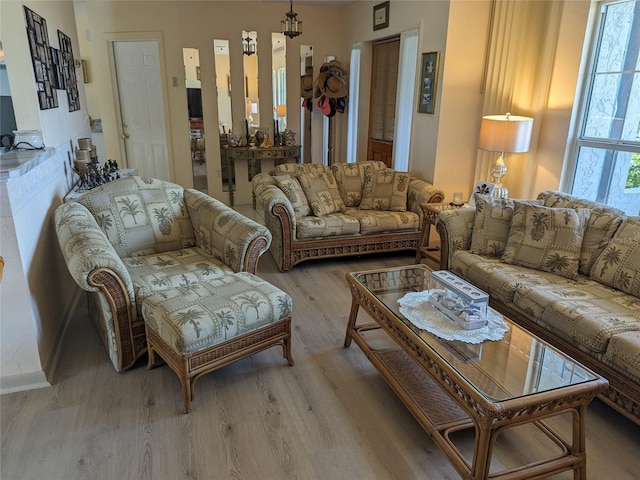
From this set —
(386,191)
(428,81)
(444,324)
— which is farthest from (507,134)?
(444,324)

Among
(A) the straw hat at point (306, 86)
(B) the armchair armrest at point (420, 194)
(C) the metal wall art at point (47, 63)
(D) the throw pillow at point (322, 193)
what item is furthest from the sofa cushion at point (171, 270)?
(A) the straw hat at point (306, 86)

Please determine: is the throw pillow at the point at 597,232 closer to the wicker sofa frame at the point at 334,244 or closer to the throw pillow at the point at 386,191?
the wicker sofa frame at the point at 334,244

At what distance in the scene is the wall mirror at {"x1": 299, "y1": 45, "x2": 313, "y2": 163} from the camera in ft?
19.0

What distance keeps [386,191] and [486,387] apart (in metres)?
2.70

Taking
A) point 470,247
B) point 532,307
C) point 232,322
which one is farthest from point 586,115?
point 232,322

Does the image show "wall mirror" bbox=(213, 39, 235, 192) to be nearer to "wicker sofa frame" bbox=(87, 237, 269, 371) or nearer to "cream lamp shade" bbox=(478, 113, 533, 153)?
"cream lamp shade" bbox=(478, 113, 533, 153)

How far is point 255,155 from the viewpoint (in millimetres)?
5656

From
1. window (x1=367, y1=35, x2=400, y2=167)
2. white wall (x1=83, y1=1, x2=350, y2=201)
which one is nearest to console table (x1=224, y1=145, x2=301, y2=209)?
white wall (x1=83, y1=1, x2=350, y2=201)

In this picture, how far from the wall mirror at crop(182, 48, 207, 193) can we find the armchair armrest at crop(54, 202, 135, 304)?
3.32 metres

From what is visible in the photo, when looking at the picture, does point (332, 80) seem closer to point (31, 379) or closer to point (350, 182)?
point (350, 182)

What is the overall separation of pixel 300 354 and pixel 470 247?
1.44 meters

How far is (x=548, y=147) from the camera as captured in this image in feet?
11.7

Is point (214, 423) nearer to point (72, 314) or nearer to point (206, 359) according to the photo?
point (206, 359)

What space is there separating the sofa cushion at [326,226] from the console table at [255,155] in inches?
78.0
